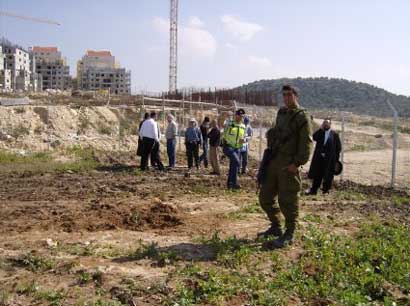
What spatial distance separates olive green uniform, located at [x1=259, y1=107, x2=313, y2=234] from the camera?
6.02 metres

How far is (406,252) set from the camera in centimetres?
627

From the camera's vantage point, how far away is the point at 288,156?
6160 millimetres

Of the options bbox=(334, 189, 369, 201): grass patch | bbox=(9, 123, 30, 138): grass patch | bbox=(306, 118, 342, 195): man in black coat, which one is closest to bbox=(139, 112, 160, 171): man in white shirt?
bbox=(306, 118, 342, 195): man in black coat

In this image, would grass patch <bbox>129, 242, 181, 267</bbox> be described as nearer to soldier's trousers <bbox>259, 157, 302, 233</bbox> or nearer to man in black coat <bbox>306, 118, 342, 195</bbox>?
soldier's trousers <bbox>259, 157, 302, 233</bbox>

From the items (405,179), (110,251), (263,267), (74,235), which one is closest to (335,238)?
(263,267)

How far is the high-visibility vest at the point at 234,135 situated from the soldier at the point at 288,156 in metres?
4.40

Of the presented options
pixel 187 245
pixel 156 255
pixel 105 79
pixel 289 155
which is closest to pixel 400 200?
pixel 289 155

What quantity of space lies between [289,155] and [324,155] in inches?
188

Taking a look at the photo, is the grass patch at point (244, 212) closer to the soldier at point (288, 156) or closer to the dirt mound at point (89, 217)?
the dirt mound at point (89, 217)

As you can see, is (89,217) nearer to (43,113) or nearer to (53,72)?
(43,113)

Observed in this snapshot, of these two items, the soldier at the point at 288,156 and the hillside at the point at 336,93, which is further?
the hillside at the point at 336,93

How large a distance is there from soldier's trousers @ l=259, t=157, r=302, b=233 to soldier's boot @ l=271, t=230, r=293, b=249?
5 centimetres

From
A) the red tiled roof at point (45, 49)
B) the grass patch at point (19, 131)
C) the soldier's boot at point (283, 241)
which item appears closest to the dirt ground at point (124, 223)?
the soldier's boot at point (283, 241)

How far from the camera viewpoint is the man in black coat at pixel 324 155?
10.6 metres
